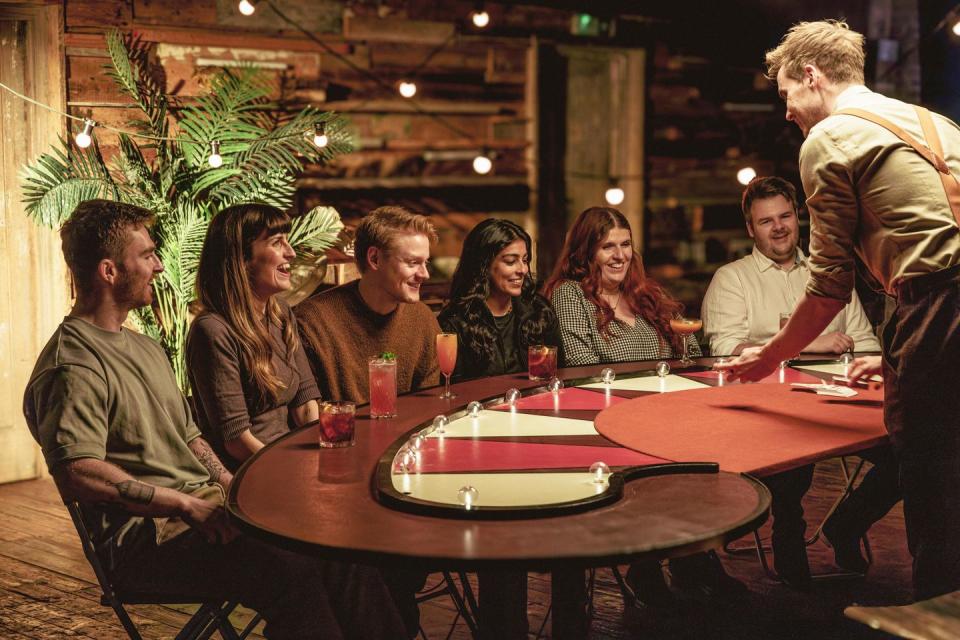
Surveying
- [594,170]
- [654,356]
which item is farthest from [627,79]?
[654,356]

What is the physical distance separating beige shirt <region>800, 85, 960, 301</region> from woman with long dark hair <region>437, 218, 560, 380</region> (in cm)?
142

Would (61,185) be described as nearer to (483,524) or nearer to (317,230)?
(317,230)

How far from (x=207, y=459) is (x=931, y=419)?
1.77 meters

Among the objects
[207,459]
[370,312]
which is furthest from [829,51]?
[207,459]

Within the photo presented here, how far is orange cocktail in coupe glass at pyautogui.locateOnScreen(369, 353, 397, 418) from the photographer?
2.82 m

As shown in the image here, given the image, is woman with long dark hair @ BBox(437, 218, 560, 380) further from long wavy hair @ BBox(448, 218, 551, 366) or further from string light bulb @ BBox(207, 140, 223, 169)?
string light bulb @ BBox(207, 140, 223, 169)

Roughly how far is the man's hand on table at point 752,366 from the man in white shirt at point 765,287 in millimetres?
1217

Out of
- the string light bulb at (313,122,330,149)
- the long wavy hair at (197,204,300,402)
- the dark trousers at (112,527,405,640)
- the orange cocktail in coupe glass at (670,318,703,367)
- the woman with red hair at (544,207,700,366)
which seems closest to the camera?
the dark trousers at (112,527,405,640)

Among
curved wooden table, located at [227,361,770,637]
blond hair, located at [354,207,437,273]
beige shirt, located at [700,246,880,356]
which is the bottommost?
curved wooden table, located at [227,361,770,637]

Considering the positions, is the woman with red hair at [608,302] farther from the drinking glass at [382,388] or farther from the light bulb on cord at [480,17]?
the light bulb on cord at [480,17]

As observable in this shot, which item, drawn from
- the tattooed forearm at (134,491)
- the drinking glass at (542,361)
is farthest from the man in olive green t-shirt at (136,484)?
the drinking glass at (542,361)

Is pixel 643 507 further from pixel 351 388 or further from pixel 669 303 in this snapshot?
pixel 669 303

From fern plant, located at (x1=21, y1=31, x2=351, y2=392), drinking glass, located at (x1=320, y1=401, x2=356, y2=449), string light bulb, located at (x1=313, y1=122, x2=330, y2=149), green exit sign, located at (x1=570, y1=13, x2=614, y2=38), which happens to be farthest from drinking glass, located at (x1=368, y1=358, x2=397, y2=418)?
green exit sign, located at (x1=570, y1=13, x2=614, y2=38)

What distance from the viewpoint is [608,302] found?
14.0 ft
